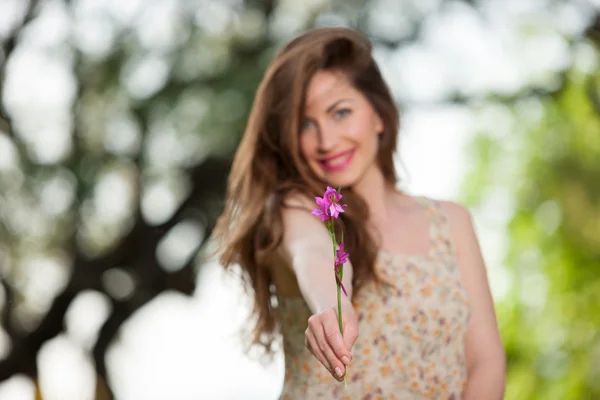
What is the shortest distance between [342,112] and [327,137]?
10 cm

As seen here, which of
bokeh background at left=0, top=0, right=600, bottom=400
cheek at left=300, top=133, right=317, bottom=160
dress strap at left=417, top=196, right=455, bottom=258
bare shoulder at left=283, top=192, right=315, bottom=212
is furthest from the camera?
bokeh background at left=0, top=0, right=600, bottom=400

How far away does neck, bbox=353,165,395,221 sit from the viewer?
254cm

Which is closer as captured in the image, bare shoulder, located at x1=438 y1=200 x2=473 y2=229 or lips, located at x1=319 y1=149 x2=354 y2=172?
lips, located at x1=319 y1=149 x2=354 y2=172

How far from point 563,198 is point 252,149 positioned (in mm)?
5076

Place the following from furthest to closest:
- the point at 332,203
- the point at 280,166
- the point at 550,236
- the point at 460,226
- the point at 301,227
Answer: the point at 550,236
the point at 460,226
the point at 280,166
the point at 301,227
the point at 332,203

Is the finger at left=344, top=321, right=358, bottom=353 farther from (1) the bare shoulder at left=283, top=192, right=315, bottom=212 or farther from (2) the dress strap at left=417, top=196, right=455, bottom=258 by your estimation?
(2) the dress strap at left=417, top=196, right=455, bottom=258

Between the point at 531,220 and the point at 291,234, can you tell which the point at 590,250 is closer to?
the point at 531,220

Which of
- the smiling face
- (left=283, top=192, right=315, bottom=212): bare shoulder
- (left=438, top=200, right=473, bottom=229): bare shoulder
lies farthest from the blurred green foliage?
(left=283, top=192, right=315, bottom=212): bare shoulder

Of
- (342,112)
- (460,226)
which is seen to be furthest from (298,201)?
(460,226)

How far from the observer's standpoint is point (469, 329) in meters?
2.48

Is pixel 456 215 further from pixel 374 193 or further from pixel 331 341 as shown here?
pixel 331 341

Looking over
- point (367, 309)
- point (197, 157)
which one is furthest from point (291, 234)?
point (197, 157)

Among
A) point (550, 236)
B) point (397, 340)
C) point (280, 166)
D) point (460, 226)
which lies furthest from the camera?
point (550, 236)

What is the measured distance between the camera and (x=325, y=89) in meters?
2.44
